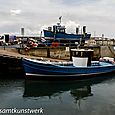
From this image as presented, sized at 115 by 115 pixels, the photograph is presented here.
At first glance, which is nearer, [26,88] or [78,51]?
[26,88]

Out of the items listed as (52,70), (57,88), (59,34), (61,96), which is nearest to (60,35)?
(59,34)

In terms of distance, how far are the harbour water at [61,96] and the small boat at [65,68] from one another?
0.84 m

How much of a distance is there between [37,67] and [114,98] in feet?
31.0

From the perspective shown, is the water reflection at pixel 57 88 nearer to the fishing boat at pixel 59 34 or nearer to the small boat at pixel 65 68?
the small boat at pixel 65 68

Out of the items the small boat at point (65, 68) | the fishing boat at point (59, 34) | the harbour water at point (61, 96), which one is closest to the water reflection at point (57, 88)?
the harbour water at point (61, 96)

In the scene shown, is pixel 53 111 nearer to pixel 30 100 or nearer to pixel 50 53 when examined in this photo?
pixel 30 100

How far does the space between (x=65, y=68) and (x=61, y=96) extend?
609cm

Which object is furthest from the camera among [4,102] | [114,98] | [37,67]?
[37,67]

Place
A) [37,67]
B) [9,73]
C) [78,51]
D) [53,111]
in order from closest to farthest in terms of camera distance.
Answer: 1. [53,111]
2. [37,67]
3. [78,51]
4. [9,73]

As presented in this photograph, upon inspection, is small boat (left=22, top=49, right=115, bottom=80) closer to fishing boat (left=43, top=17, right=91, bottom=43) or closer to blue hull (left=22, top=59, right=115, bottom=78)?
blue hull (left=22, top=59, right=115, bottom=78)

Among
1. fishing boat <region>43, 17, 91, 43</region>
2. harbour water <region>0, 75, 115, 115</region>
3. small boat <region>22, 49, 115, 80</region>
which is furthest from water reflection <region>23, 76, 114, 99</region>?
fishing boat <region>43, 17, 91, 43</region>

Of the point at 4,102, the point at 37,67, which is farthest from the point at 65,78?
A: the point at 4,102

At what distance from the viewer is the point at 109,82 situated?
29.3 metres

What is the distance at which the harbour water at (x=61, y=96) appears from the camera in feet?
62.3
